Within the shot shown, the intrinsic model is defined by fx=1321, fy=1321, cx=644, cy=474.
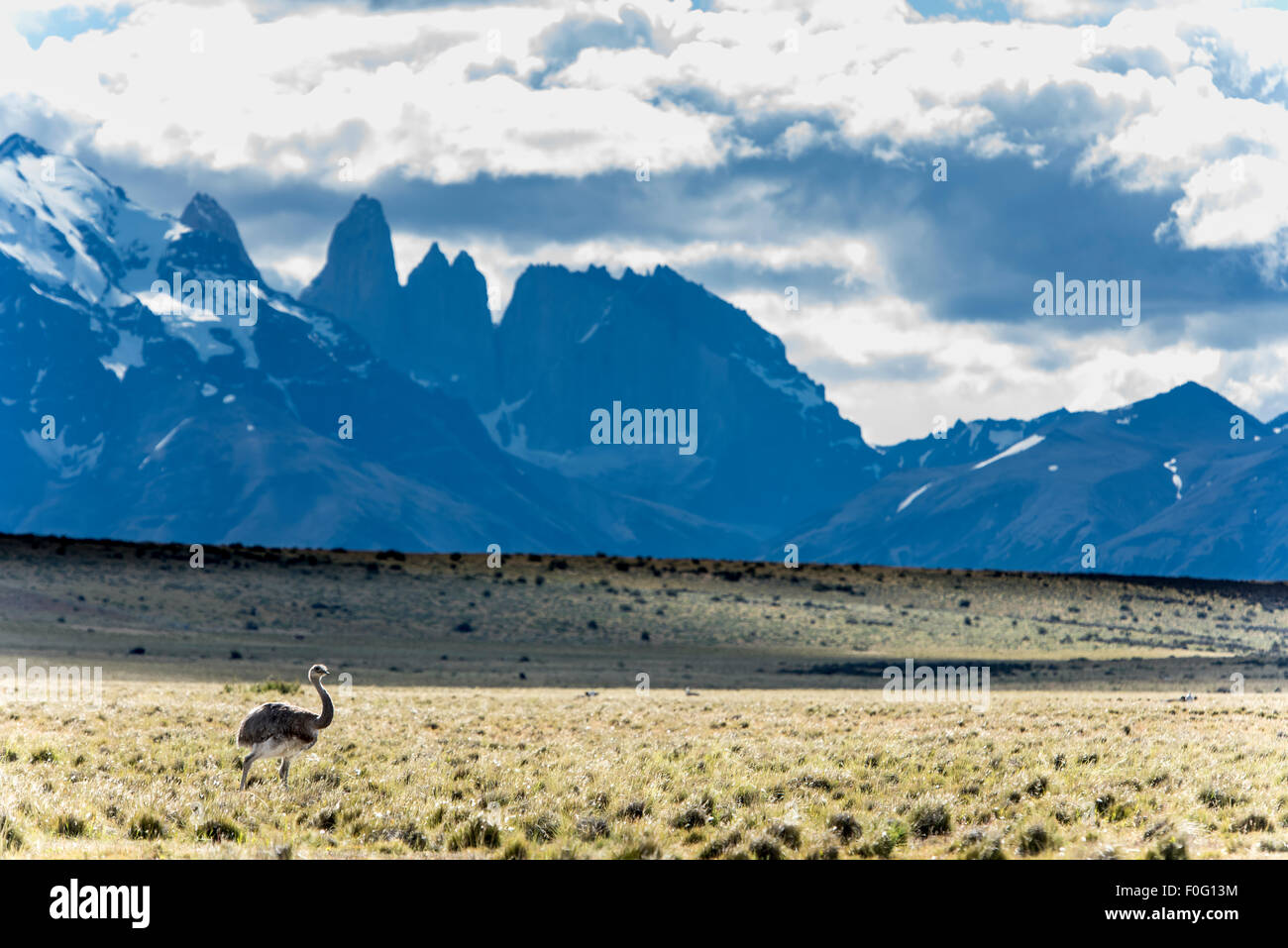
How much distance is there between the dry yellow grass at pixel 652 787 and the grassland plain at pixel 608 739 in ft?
0.23

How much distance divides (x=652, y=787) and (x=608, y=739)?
772cm

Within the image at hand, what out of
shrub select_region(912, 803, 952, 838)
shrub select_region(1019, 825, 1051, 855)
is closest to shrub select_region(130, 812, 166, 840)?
shrub select_region(912, 803, 952, 838)

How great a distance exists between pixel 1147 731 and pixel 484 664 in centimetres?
3698

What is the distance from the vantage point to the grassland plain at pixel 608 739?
55.0 feet

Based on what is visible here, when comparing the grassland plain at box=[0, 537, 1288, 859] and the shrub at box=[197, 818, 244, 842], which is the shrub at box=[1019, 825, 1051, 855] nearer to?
the grassland plain at box=[0, 537, 1288, 859]

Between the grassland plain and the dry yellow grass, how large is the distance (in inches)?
2.8

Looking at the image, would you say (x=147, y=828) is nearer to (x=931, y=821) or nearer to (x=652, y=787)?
(x=652, y=787)

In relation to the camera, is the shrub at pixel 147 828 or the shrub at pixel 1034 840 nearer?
the shrub at pixel 1034 840

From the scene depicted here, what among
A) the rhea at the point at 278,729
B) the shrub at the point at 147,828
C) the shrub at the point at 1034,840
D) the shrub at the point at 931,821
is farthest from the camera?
the rhea at the point at 278,729

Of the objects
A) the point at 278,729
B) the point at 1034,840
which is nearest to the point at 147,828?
the point at 278,729

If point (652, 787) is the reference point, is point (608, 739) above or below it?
above

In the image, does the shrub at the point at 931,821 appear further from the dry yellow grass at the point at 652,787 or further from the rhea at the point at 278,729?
the rhea at the point at 278,729

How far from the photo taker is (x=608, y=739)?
28.2m

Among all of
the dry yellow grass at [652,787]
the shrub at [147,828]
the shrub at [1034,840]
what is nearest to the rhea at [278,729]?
the dry yellow grass at [652,787]
